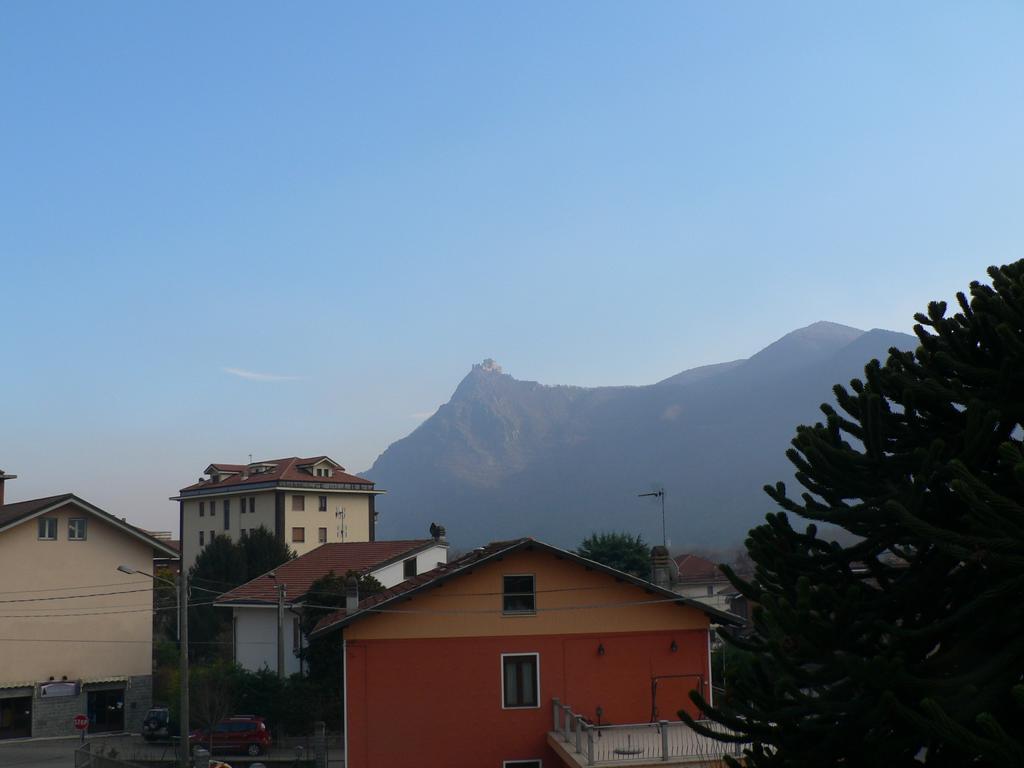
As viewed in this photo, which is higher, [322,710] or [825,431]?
[825,431]

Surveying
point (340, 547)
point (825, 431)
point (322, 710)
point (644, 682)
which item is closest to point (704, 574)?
point (340, 547)

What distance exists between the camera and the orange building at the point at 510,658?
1102 inches

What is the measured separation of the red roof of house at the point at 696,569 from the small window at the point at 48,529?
5027 centimetres

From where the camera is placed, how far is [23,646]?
4816cm

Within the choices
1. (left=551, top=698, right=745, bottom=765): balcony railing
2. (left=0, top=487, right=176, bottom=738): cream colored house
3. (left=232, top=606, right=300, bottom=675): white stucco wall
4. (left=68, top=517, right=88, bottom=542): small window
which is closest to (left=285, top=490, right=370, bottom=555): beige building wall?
(left=0, top=487, right=176, bottom=738): cream colored house

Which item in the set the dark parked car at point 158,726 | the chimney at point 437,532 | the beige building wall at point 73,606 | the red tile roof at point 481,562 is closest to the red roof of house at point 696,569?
the chimney at point 437,532

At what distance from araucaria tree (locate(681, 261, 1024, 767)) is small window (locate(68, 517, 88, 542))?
1825 inches

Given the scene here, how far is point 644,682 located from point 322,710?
18.4 m

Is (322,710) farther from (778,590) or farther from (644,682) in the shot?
(778,590)

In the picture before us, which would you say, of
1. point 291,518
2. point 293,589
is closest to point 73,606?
point 293,589

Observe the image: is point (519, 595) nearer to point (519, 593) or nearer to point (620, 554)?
point (519, 593)

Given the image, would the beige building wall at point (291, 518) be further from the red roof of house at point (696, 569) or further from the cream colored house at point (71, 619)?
the cream colored house at point (71, 619)

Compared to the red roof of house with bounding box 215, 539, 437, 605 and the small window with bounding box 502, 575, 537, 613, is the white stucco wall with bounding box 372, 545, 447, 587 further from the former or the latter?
the small window with bounding box 502, 575, 537, 613

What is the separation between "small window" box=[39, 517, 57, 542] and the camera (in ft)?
163
